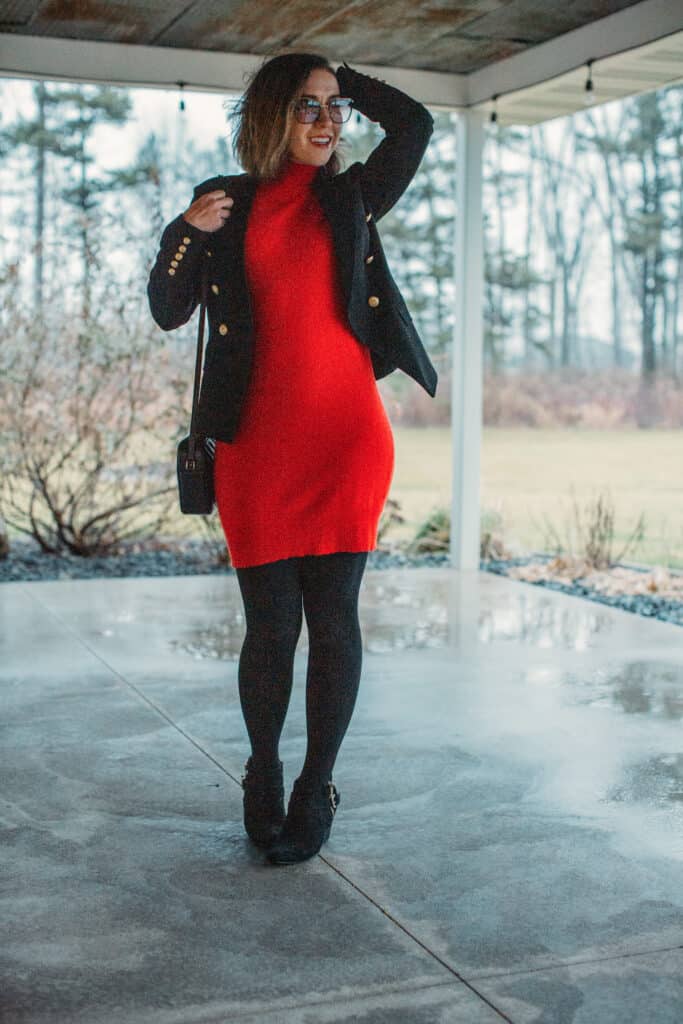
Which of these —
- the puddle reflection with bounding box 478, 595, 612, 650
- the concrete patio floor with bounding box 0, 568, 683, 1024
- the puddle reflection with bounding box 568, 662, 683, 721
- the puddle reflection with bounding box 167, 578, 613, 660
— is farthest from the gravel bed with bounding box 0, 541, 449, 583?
the puddle reflection with bounding box 568, 662, 683, 721

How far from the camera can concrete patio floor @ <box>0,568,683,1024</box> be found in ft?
6.81

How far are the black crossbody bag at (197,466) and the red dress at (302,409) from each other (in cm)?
10

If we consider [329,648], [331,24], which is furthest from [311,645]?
[331,24]

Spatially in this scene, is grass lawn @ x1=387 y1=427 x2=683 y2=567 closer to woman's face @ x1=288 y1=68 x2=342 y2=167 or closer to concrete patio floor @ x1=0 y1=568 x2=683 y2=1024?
concrete patio floor @ x1=0 y1=568 x2=683 y2=1024

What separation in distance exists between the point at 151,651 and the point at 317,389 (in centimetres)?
236

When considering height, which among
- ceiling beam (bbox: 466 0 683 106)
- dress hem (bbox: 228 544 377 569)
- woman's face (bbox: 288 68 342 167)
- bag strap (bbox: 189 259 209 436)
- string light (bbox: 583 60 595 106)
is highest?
ceiling beam (bbox: 466 0 683 106)

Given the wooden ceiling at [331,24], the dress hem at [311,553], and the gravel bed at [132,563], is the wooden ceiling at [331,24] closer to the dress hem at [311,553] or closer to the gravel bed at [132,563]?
the gravel bed at [132,563]

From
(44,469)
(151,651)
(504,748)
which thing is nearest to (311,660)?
(504,748)

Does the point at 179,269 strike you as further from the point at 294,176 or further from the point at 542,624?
the point at 542,624

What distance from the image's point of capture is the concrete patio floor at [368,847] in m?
2.08

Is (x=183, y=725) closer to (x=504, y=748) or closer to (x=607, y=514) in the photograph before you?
(x=504, y=748)

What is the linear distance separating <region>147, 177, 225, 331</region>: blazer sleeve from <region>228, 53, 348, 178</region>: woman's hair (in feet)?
0.35

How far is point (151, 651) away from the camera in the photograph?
475 cm

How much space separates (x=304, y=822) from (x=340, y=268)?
3.63 ft
